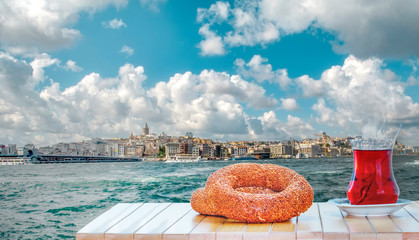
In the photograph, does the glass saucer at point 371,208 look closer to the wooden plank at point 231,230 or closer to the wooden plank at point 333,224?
the wooden plank at point 333,224

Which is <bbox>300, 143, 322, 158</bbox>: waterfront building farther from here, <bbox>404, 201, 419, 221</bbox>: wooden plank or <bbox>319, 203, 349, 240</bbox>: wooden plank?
<bbox>319, 203, 349, 240</bbox>: wooden plank

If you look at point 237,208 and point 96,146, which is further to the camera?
point 96,146

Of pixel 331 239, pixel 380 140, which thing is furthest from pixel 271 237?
pixel 380 140

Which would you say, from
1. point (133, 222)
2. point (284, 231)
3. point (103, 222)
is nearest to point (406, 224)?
point (284, 231)

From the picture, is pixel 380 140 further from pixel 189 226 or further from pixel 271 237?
pixel 189 226

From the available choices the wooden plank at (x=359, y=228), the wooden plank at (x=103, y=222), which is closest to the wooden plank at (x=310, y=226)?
the wooden plank at (x=359, y=228)

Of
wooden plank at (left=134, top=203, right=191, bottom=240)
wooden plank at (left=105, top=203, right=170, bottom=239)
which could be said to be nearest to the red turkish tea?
wooden plank at (left=134, top=203, right=191, bottom=240)
